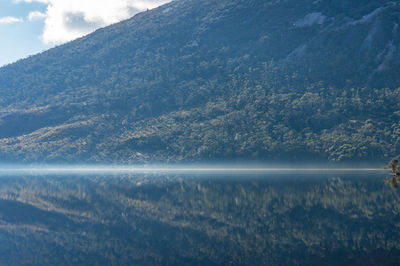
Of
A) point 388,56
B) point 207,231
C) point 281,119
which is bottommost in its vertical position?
point 207,231

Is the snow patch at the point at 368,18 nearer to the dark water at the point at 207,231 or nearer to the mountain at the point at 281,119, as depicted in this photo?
the mountain at the point at 281,119

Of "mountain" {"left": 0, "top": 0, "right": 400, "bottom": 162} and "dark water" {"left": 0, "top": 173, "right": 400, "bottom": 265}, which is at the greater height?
"mountain" {"left": 0, "top": 0, "right": 400, "bottom": 162}

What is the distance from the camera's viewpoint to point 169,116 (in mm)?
191000

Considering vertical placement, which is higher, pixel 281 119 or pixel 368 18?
pixel 368 18

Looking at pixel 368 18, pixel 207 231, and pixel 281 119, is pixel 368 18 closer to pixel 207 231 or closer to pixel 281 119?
pixel 281 119

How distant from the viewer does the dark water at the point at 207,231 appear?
2641 centimetres

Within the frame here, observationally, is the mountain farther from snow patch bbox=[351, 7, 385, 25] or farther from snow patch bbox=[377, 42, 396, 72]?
snow patch bbox=[351, 7, 385, 25]

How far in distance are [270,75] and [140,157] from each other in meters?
65.8

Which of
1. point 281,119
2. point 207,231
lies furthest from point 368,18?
point 207,231

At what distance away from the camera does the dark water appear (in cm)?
2641

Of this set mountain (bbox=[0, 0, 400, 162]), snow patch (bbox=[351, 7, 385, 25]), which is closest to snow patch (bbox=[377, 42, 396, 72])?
mountain (bbox=[0, 0, 400, 162])

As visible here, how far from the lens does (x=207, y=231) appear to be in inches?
1320

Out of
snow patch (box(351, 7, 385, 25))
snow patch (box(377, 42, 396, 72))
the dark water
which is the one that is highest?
snow patch (box(351, 7, 385, 25))

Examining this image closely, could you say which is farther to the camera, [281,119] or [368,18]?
[368,18]
